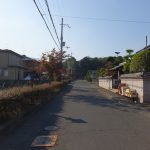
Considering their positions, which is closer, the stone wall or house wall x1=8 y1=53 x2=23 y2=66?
the stone wall

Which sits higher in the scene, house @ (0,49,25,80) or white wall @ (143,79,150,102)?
house @ (0,49,25,80)

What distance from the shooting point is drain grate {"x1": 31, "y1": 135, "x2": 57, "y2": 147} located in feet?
31.0

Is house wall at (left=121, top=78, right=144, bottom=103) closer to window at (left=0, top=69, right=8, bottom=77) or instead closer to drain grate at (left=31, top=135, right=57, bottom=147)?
drain grate at (left=31, top=135, right=57, bottom=147)

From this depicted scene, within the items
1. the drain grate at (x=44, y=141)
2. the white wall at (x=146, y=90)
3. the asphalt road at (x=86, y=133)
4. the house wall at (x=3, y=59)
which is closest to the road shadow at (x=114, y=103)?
the white wall at (x=146, y=90)

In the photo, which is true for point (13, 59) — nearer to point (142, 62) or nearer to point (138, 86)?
point (142, 62)

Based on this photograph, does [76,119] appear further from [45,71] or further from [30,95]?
[45,71]

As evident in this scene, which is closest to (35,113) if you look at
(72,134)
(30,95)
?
(30,95)

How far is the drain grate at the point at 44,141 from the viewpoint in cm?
944

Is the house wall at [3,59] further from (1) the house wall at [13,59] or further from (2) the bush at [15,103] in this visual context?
(2) the bush at [15,103]

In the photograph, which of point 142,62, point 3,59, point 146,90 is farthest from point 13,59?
point 146,90

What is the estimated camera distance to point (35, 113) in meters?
17.2

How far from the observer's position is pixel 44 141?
32.6 feet

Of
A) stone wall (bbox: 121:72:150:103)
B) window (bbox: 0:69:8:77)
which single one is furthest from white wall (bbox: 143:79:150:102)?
window (bbox: 0:69:8:77)

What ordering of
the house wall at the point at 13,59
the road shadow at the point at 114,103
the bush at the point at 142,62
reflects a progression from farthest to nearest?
1. the house wall at the point at 13,59
2. the bush at the point at 142,62
3. the road shadow at the point at 114,103
